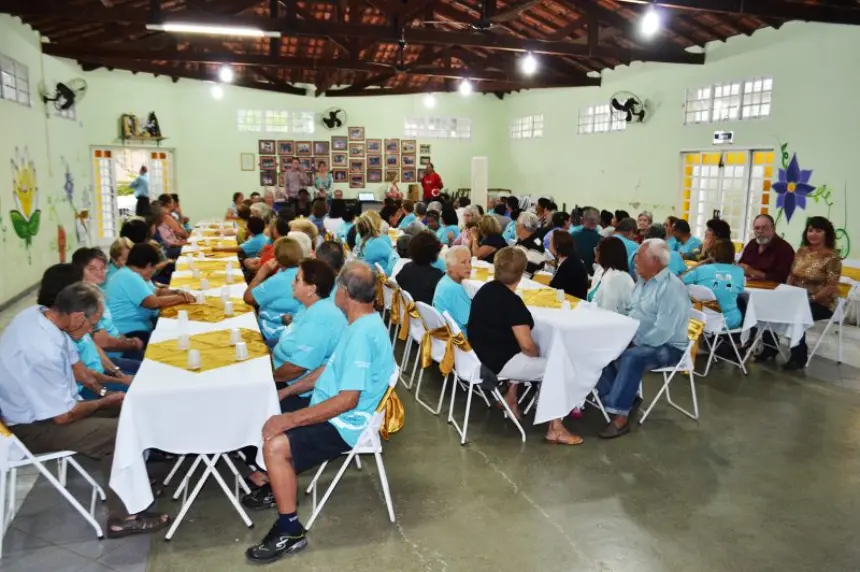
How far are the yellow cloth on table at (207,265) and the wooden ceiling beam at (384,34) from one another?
269 cm

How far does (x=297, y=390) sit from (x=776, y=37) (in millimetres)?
8355

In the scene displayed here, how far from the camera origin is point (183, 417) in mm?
2842

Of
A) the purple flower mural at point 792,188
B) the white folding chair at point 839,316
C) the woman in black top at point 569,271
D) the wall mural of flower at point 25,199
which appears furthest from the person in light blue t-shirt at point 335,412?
the purple flower mural at point 792,188

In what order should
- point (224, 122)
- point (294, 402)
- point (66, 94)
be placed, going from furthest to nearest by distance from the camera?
point (224, 122)
point (66, 94)
point (294, 402)

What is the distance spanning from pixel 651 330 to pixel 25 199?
27.6 feet

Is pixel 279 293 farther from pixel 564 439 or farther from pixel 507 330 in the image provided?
pixel 564 439

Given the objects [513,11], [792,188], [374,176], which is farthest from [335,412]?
[374,176]

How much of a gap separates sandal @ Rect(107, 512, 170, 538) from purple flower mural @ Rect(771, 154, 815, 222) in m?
8.25

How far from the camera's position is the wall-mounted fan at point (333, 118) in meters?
16.0

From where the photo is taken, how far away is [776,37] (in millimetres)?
8656

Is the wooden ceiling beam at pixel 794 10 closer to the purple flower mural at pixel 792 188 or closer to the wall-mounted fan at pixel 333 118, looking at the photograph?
the purple flower mural at pixel 792 188

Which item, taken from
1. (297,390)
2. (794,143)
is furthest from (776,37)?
(297,390)

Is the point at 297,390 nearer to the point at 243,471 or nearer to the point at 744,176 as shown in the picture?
the point at 243,471

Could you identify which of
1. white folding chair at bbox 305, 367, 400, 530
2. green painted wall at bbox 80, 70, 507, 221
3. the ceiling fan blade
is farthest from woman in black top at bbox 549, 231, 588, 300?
green painted wall at bbox 80, 70, 507, 221
